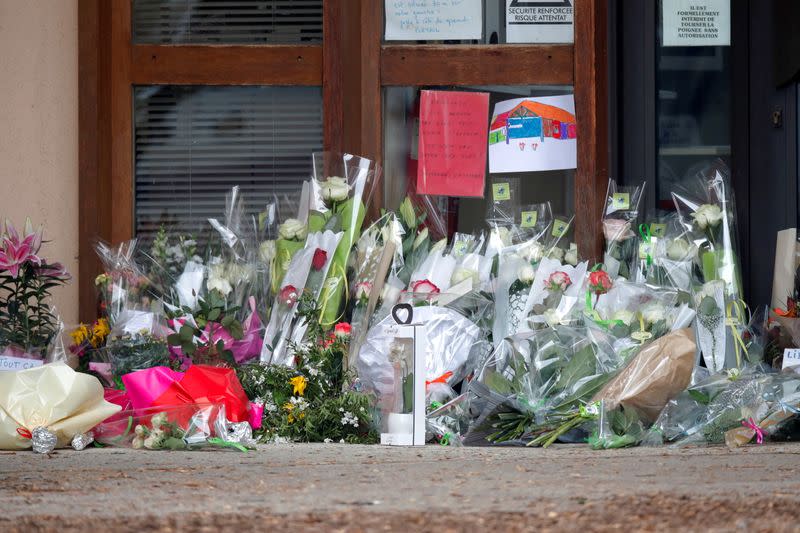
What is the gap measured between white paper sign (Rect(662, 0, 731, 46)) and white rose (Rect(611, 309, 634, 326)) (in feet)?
4.87

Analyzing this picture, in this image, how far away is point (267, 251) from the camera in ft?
15.4

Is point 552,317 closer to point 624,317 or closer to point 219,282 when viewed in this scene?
point 624,317

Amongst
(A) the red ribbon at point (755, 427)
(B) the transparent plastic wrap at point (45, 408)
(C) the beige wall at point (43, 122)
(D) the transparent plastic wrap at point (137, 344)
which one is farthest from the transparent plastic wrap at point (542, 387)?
(C) the beige wall at point (43, 122)

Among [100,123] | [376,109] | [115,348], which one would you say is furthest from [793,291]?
[100,123]

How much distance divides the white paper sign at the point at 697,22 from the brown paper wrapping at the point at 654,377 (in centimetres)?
181

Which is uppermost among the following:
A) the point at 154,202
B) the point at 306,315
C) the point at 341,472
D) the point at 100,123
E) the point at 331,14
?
the point at 331,14

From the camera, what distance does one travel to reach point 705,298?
4500 mm

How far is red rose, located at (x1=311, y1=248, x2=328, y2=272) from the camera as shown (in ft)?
14.8

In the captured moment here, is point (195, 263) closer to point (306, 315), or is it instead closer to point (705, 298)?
point (306, 315)

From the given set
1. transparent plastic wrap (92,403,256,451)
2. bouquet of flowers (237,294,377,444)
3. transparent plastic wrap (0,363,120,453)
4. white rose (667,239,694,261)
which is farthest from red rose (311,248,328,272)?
white rose (667,239,694,261)

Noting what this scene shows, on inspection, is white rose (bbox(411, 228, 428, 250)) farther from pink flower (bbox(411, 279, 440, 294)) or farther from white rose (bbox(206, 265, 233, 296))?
white rose (bbox(206, 265, 233, 296))

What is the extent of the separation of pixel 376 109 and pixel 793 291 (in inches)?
69.4

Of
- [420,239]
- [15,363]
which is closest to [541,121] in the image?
[420,239]

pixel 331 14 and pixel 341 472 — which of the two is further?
pixel 331 14
